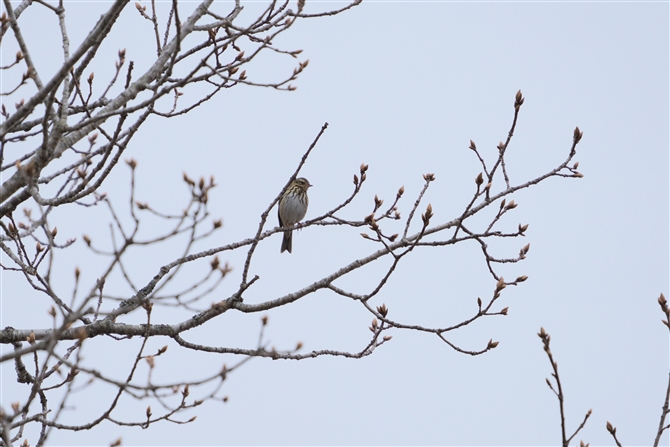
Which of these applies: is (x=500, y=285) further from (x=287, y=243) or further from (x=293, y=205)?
(x=287, y=243)

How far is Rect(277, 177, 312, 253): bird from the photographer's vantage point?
1184 centimetres

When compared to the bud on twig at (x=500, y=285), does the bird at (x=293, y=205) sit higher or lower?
higher

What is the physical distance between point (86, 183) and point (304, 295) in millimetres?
1479

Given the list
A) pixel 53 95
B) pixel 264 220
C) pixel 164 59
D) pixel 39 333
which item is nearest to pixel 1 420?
pixel 39 333

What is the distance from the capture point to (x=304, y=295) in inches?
181

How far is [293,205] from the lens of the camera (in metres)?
11.8

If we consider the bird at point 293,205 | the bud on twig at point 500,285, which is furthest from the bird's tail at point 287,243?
the bud on twig at point 500,285

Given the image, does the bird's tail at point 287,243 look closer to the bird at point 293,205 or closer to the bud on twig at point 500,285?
the bird at point 293,205

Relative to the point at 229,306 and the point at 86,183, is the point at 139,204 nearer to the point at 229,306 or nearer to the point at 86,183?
the point at 86,183

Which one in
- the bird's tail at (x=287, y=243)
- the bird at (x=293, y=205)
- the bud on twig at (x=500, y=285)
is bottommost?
the bud on twig at (x=500, y=285)

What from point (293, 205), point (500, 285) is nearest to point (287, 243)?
point (293, 205)

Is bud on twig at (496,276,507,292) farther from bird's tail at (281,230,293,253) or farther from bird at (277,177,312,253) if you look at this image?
bird's tail at (281,230,293,253)

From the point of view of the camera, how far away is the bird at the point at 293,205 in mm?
11836

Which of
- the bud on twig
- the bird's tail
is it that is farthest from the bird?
the bud on twig
